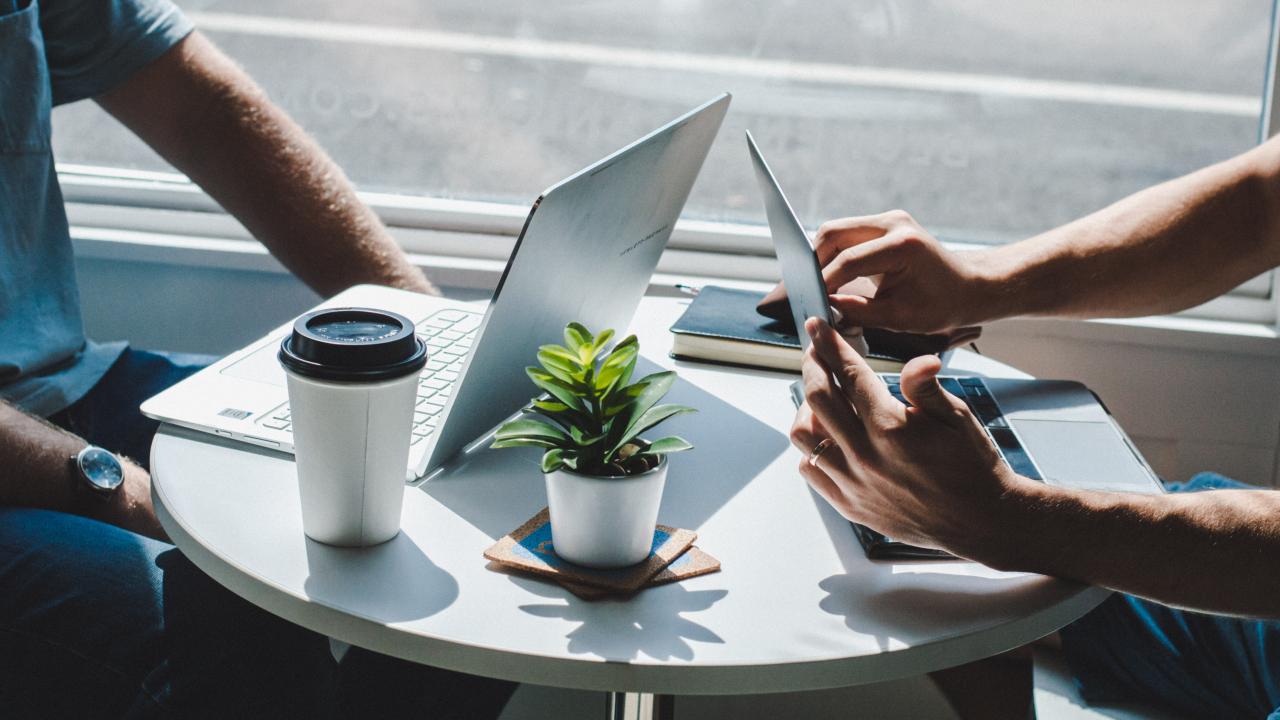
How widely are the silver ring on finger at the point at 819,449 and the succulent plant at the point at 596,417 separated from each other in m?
0.14

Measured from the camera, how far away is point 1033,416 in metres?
1.09

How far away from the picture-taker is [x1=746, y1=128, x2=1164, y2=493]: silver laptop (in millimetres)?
912

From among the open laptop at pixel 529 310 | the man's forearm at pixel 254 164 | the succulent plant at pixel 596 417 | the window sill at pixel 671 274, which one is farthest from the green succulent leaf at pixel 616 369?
the window sill at pixel 671 274

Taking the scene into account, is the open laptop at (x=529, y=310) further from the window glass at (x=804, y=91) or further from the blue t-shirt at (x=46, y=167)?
the window glass at (x=804, y=91)

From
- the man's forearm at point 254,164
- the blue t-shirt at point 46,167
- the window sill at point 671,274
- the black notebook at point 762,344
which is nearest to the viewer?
the black notebook at point 762,344

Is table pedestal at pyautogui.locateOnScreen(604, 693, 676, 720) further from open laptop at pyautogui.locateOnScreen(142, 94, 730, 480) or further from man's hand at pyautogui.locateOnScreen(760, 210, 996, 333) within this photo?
man's hand at pyautogui.locateOnScreen(760, 210, 996, 333)

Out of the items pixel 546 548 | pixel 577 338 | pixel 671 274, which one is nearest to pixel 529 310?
pixel 577 338

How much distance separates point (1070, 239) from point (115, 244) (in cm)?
165

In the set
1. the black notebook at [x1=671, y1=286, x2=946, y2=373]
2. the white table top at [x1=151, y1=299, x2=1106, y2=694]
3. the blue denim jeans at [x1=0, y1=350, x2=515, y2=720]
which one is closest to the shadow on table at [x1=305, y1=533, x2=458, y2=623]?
the white table top at [x1=151, y1=299, x2=1106, y2=694]

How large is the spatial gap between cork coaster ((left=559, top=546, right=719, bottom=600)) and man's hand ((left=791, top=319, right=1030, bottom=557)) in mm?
127

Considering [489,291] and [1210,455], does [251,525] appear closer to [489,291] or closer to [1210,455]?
[489,291]

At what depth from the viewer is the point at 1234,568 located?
0.83 meters

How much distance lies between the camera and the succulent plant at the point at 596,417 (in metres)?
0.74

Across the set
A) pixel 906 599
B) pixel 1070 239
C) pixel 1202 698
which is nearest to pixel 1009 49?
pixel 1070 239
